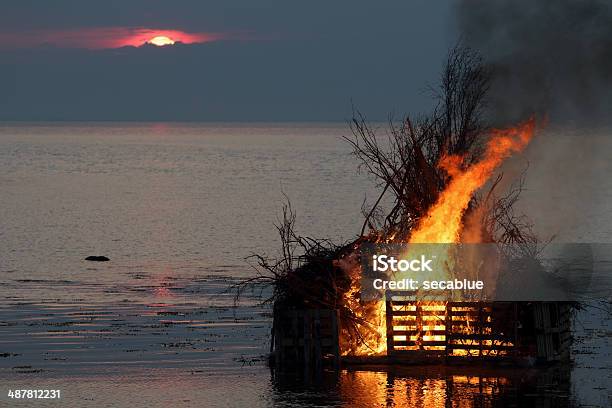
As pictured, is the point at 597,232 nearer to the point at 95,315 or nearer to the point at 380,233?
the point at 95,315

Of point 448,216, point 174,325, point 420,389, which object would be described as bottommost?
point 420,389

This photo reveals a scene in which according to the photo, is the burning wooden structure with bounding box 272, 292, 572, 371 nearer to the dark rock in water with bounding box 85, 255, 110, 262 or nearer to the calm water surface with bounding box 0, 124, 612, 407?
the calm water surface with bounding box 0, 124, 612, 407

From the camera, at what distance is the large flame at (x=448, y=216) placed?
32.5 m

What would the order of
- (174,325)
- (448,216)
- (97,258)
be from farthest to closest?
(97,258) < (174,325) < (448,216)

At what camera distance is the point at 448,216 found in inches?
1293

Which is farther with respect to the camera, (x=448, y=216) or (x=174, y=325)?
(x=174, y=325)

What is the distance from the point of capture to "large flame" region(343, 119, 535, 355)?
32531 mm

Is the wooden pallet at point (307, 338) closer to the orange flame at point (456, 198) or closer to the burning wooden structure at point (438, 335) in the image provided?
the burning wooden structure at point (438, 335)

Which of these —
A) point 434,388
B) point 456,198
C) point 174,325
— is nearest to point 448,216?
point 456,198

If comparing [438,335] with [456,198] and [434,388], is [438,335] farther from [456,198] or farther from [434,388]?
[456,198]

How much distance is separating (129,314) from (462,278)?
16537 mm

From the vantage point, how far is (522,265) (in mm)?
32875

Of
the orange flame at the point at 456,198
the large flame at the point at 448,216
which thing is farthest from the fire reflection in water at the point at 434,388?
the orange flame at the point at 456,198

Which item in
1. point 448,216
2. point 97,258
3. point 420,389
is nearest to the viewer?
point 420,389
